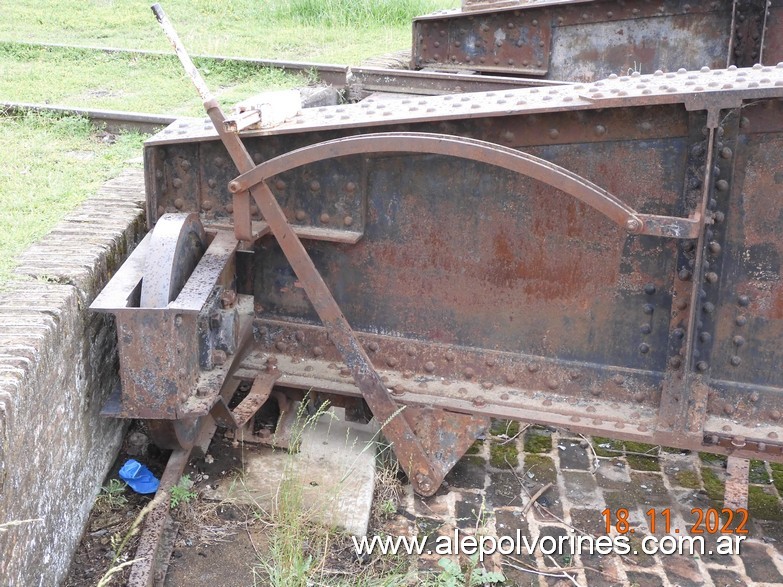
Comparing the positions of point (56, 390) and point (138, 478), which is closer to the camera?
point (56, 390)

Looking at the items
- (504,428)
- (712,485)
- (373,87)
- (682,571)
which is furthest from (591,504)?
(373,87)

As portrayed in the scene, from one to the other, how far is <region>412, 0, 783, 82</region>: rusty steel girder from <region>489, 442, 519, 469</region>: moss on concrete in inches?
147

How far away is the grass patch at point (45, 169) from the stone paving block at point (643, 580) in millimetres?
2863

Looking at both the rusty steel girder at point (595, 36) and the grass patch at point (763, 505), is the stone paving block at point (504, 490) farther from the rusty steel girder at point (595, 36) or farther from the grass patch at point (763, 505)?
the rusty steel girder at point (595, 36)

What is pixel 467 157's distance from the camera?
3.51 meters

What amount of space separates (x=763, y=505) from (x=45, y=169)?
4.31 metres

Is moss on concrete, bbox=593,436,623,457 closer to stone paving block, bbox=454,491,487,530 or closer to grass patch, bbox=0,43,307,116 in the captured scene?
stone paving block, bbox=454,491,487,530

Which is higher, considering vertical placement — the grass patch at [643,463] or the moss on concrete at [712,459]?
the grass patch at [643,463]

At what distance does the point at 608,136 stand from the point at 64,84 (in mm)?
5769

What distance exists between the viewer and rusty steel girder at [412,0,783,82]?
22.9 ft

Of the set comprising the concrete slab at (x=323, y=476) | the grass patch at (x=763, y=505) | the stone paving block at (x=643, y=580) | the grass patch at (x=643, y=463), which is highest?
the concrete slab at (x=323, y=476)

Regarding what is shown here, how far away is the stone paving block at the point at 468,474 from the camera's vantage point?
173 inches

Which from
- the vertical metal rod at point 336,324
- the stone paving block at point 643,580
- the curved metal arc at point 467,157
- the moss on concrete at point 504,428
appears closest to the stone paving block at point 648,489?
the stone paving block at point 643,580

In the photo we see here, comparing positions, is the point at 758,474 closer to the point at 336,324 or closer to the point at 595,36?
the point at 336,324
